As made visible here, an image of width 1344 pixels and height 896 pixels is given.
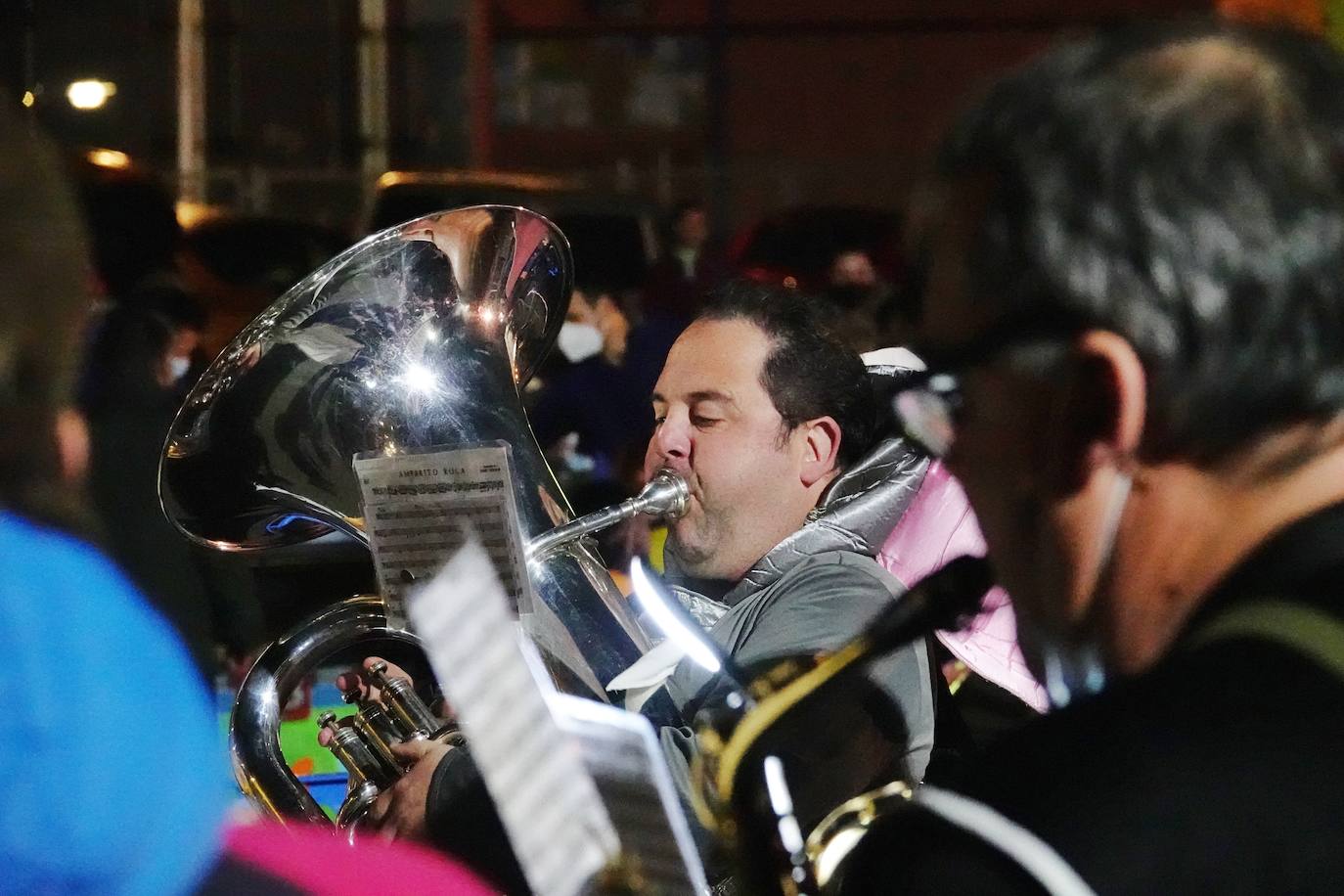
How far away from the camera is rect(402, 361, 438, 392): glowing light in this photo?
2.35m

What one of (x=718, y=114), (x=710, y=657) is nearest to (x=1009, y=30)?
(x=718, y=114)

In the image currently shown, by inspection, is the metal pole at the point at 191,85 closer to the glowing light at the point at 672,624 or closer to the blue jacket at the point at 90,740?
the glowing light at the point at 672,624

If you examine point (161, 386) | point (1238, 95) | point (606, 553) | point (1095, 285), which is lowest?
point (606, 553)

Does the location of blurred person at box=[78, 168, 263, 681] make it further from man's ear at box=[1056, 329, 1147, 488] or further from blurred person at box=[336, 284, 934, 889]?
man's ear at box=[1056, 329, 1147, 488]

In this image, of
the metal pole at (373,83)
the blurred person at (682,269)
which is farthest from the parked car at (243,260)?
the metal pole at (373,83)

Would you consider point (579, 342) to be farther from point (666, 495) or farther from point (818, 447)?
point (666, 495)

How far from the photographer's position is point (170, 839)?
2.84 ft

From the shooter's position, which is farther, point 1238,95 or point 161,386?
point 161,386

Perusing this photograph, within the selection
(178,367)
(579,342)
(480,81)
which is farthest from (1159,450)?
(480,81)

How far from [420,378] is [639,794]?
1372mm

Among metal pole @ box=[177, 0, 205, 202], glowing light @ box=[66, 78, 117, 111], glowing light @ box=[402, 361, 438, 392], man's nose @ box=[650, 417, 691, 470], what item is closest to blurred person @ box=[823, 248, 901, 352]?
man's nose @ box=[650, 417, 691, 470]

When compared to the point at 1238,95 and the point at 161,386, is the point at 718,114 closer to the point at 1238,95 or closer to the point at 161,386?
the point at 161,386

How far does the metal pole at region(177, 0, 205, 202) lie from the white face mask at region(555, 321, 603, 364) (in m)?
7.56

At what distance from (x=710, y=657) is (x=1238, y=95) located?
768mm
